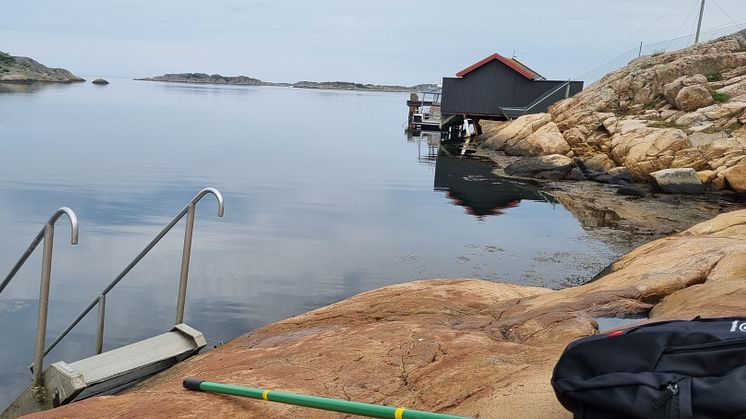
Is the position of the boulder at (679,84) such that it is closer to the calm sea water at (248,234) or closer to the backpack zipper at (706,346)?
the calm sea water at (248,234)

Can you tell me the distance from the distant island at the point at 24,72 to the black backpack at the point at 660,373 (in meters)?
132

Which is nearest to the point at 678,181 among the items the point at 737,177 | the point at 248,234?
the point at 737,177

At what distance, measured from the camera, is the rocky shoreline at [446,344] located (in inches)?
160

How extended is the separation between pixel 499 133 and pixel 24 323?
33.2 m

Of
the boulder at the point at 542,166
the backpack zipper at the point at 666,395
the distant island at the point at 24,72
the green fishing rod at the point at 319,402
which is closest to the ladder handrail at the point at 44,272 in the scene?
the green fishing rod at the point at 319,402

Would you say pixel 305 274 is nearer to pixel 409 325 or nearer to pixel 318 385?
pixel 409 325

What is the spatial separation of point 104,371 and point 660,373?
4528 millimetres

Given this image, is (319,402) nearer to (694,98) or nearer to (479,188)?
(479,188)

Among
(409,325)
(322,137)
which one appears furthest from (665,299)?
(322,137)

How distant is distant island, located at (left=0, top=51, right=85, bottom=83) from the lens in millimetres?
120562

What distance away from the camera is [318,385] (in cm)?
445

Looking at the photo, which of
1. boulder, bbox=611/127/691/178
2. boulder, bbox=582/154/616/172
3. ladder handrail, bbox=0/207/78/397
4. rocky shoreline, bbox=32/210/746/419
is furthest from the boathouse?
ladder handrail, bbox=0/207/78/397

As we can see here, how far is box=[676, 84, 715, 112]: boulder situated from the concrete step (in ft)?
92.8

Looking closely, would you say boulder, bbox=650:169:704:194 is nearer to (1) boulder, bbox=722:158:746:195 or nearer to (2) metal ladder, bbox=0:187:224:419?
(1) boulder, bbox=722:158:746:195
